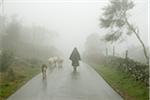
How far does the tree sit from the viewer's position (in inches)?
1643

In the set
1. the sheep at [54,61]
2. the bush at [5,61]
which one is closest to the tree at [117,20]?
the sheep at [54,61]

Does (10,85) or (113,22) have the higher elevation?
(113,22)

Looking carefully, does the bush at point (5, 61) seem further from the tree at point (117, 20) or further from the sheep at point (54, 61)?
the tree at point (117, 20)

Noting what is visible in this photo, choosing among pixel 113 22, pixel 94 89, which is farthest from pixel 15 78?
pixel 113 22

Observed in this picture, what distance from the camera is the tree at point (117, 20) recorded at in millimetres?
41734

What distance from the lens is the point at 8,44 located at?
56719 mm

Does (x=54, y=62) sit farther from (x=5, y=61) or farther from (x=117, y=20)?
(x=5, y=61)

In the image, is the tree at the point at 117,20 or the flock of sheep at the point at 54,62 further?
the tree at the point at 117,20

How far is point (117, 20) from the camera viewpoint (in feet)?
139

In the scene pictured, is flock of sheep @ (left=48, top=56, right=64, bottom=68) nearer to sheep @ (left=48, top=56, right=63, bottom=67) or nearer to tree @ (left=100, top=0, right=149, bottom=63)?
sheep @ (left=48, top=56, right=63, bottom=67)

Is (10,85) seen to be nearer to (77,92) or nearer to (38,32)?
(77,92)

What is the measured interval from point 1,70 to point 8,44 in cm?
3116

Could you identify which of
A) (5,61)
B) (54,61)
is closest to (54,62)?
(54,61)

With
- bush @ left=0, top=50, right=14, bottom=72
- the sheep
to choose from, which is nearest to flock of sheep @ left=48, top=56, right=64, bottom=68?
the sheep
